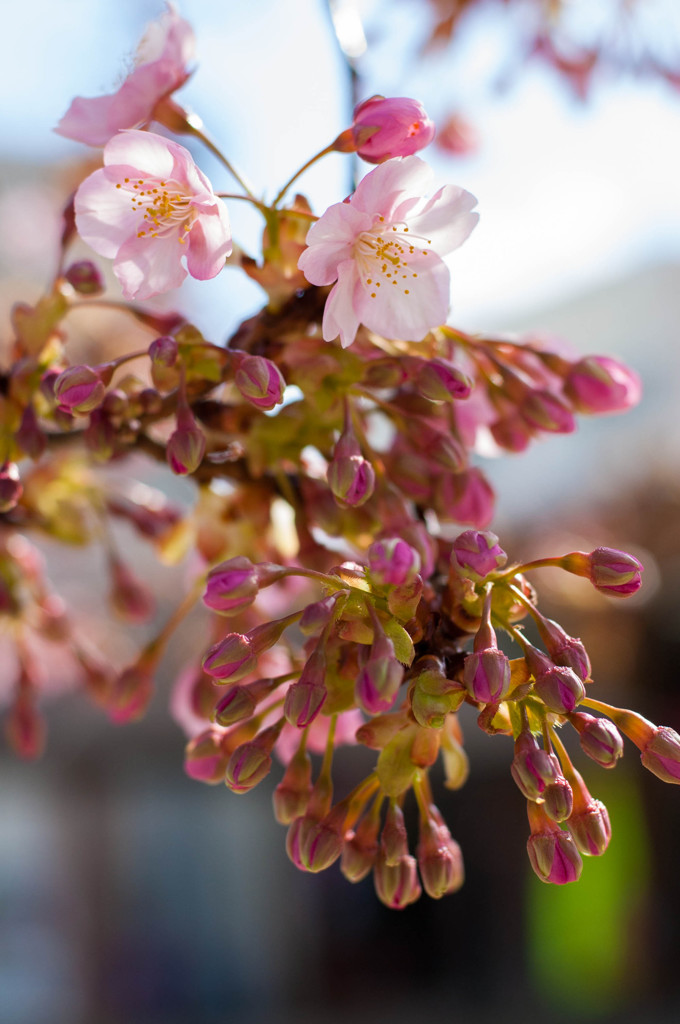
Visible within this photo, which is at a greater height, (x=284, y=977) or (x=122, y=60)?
(x=122, y=60)

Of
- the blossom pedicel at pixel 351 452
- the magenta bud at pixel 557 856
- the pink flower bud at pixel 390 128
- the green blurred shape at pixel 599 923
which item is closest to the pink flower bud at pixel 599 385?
the blossom pedicel at pixel 351 452

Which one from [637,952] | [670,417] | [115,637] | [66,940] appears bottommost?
[66,940]

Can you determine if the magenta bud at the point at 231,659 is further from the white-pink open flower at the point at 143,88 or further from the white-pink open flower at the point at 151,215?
the white-pink open flower at the point at 143,88

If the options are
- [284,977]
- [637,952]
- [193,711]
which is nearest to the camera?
[193,711]

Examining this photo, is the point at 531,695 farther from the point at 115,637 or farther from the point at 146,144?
the point at 115,637

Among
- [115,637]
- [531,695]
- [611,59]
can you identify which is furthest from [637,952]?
[531,695]

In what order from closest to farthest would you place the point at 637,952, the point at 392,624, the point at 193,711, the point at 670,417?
the point at 392,624
the point at 193,711
the point at 637,952
the point at 670,417

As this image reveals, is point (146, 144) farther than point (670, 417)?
No

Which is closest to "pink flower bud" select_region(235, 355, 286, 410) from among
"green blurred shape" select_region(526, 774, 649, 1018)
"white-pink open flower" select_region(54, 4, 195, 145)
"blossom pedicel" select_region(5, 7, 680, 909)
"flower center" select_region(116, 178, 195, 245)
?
"blossom pedicel" select_region(5, 7, 680, 909)

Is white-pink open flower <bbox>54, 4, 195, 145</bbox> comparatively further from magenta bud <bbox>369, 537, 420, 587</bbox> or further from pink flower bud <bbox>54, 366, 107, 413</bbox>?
magenta bud <bbox>369, 537, 420, 587</bbox>
